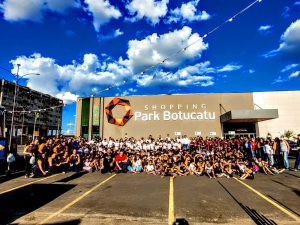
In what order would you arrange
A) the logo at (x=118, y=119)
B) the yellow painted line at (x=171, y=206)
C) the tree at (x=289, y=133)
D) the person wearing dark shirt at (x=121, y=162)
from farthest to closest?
the logo at (x=118, y=119) < the tree at (x=289, y=133) < the person wearing dark shirt at (x=121, y=162) < the yellow painted line at (x=171, y=206)

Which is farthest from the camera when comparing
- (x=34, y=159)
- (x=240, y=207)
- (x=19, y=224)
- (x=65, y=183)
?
(x=34, y=159)

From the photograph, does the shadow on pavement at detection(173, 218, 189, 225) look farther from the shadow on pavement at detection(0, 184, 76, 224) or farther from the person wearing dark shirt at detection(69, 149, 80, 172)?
the person wearing dark shirt at detection(69, 149, 80, 172)

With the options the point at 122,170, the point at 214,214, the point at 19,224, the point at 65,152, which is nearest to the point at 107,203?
the point at 19,224

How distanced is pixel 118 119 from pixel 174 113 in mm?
6651

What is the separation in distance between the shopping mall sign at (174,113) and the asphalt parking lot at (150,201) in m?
14.9

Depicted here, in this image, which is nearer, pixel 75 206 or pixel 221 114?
pixel 75 206

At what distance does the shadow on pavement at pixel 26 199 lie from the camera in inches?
210

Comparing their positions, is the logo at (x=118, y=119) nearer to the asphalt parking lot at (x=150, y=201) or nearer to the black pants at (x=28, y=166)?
the black pants at (x=28, y=166)

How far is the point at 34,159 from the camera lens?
1080 cm

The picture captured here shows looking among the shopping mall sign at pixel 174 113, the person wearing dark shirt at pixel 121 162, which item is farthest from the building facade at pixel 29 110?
the person wearing dark shirt at pixel 121 162

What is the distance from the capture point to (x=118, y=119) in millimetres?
25625

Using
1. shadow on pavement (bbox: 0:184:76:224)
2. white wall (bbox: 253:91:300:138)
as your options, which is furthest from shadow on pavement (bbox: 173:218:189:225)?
white wall (bbox: 253:91:300:138)

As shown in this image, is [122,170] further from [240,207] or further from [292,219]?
[292,219]

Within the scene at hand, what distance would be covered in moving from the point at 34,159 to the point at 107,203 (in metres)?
6.47
